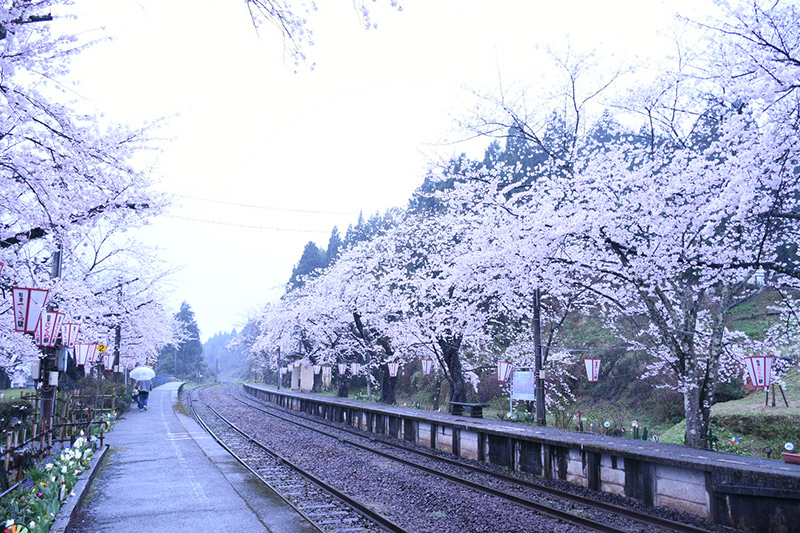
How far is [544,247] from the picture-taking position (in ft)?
42.7

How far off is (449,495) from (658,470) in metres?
3.86

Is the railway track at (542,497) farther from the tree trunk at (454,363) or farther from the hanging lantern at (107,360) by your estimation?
the hanging lantern at (107,360)

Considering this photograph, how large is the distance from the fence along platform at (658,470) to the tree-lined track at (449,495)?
656mm

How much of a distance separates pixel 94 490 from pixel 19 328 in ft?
11.3

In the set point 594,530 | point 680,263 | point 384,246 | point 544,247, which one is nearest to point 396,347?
point 384,246

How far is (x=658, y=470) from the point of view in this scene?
9391 mm

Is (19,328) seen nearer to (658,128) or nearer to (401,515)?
(401,515)

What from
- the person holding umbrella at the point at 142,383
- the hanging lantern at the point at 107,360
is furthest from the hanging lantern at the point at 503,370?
the hanging lantern at the point at 107,360

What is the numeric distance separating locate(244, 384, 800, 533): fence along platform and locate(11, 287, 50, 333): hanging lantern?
10.8 metres

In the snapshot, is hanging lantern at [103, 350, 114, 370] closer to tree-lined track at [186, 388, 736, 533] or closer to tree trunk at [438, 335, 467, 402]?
tree-lined track at [186, 388, 736, 533]

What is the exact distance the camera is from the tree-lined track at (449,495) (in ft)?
27.1

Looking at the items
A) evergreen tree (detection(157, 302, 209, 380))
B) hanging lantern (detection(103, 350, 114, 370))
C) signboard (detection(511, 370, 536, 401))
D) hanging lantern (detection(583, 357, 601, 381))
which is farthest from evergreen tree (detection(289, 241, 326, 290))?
hanging lantern (detection(583, 357, 601, 381))

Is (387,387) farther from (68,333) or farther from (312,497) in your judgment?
(312,497)

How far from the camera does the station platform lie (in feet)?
25.2
